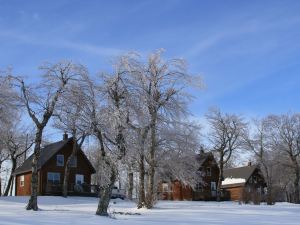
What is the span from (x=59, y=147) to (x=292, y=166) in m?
34.3

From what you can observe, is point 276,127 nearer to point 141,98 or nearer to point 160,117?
point 160,117

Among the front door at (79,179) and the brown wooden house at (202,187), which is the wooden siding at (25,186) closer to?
the front door at (79,179)

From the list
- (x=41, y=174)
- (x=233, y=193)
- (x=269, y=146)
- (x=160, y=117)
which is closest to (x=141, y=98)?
(x=160, y=117)

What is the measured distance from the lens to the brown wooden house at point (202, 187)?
218 ft

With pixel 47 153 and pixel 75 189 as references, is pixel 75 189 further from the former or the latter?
pixel 47 153

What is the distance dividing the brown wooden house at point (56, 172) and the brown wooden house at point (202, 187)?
528 inches

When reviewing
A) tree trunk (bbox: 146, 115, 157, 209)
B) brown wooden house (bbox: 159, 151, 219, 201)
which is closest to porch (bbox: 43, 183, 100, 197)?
brown wooden house (bbox: 159, 151, 219, 201)

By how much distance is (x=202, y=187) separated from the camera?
6769cm

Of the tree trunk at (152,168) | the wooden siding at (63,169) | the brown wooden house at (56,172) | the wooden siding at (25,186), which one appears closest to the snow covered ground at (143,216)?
the tree trunk at (152,168)

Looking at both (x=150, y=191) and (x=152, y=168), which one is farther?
(x=152, y=168)

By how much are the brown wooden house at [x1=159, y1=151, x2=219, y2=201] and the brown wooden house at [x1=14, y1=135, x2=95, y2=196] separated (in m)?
13.4

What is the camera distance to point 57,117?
97.0 ft

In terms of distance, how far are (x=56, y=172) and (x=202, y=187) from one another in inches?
867

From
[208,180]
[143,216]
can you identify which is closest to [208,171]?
[208,180]
